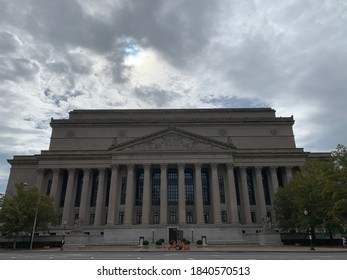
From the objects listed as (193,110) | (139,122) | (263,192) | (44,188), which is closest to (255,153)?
(263,192)

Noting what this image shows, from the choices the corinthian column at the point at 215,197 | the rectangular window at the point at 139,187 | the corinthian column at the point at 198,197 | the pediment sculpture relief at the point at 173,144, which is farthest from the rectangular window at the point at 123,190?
the corinthian column at the point at 215,197

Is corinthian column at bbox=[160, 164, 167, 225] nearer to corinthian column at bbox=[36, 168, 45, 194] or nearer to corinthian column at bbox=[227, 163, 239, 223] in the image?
Answer: corinthian column at bbox=[227, 163, 239, 223]

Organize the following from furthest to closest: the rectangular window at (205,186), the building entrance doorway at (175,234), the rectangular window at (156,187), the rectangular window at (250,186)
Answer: the rectangular window at (250,186), the rectangular window at (205,186), the rectangular window at (156,187), the building entrance doorway at (175,234)

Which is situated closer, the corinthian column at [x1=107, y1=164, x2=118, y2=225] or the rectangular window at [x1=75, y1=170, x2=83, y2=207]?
the corinthian column at [x1=107, y1=164, x2=118, y2=225]

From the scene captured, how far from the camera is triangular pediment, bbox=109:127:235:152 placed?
2343 inches

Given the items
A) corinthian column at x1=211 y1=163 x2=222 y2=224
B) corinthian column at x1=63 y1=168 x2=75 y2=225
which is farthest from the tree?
corinthian column at x1=211 y1=163 x2=222 y2=224

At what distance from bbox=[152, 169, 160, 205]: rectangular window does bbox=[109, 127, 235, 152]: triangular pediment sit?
22.1 feet

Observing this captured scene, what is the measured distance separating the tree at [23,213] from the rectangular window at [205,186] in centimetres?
3017

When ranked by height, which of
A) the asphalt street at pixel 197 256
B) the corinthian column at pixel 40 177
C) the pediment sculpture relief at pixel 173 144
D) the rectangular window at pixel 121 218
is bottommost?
the asphalt street at pixel 197 256

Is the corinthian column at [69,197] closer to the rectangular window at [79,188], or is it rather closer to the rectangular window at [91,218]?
the rectangular window at [79,188]

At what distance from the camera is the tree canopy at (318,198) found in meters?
34.7

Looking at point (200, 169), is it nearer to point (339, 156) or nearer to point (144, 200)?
point (144, 200)

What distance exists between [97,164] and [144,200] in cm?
1426

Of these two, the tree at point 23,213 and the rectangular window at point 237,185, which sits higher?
the rectangular window at point 237,185
